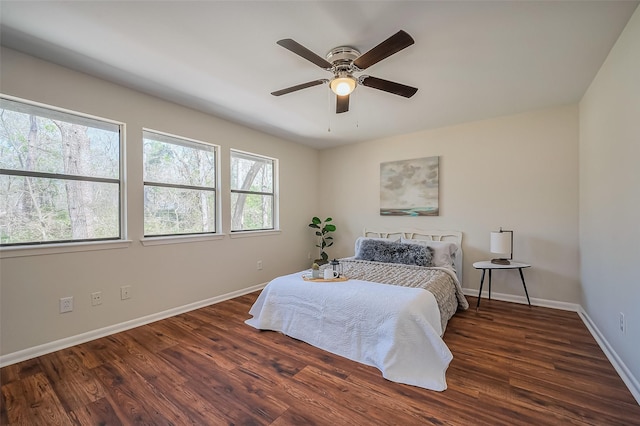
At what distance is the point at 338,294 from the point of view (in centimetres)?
247

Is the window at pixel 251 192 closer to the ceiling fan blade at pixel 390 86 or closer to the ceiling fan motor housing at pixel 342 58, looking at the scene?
the ceiling fan motor housing at pixel 342 58

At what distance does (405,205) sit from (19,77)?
178 inches

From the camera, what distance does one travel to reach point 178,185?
337 cm

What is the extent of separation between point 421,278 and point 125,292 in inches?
122

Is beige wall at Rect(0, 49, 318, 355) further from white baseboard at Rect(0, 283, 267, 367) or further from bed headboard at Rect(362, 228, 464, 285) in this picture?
bed headboard at Rect(362, 228, 464, 285)

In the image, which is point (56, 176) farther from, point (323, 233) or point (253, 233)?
point (323, 233)

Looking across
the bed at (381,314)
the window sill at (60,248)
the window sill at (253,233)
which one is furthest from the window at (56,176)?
the bed at (381,314)

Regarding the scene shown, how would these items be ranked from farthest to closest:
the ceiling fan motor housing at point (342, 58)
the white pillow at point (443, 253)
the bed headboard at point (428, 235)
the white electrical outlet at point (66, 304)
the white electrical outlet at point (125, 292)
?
the bed headboard at point (428, 235) → the white pillow at point (443, 253) → the white electrical outlet at point (125, 292) → the white electrical outlet at point (66, 304) → the ceiling fan motor housing at point (342, 58)

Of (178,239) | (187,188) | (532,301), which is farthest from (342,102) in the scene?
(532,301)

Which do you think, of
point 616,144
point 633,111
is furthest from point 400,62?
point 616,144

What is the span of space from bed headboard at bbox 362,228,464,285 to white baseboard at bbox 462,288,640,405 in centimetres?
44

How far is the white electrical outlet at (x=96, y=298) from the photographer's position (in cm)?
262

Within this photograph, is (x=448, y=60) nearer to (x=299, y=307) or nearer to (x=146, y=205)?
(x=299, y=307)

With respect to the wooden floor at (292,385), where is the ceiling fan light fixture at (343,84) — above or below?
above
